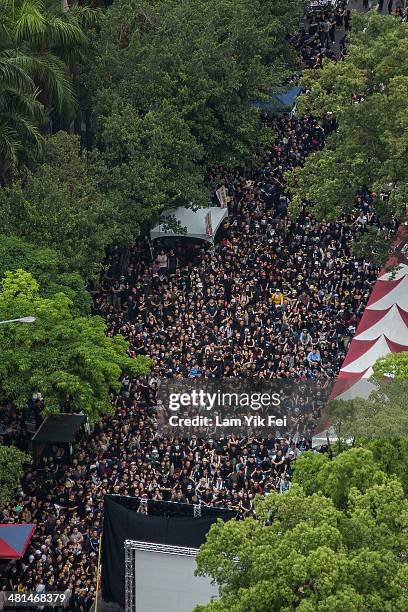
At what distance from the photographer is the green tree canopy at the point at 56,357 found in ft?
183

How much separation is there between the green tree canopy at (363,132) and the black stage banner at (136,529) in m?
17.3

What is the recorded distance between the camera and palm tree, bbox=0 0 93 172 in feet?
210

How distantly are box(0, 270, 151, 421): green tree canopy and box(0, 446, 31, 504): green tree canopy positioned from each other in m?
2.13

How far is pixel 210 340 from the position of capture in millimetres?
63500

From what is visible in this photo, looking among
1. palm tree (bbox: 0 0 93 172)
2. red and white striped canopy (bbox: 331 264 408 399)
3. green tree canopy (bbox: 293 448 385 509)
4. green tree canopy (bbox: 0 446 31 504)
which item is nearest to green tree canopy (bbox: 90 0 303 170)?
palm tree (bbox: 0 0 93 172)

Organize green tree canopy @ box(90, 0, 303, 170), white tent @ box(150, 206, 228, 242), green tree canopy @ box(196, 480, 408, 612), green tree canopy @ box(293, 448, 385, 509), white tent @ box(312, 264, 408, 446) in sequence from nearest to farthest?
green tree canopy @ box(196, 480, 408, 612) → green tree canopy @ box(293, 448, 385, 509) → white tent @ box(312, 264, 408, 446) → white tent @ box(150, 206, 228, 242) → green tree canopy @ box(90, 0, 303, 170)

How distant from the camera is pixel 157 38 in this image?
74812 mm

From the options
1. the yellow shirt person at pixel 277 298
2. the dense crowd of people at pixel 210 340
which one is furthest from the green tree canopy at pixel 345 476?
the yellow shirt person at pixel 277 298

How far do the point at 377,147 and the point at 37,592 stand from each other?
22.5 m

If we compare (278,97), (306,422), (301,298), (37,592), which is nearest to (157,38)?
(278,97)

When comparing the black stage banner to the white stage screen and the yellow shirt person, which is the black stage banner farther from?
the yellow shirt person

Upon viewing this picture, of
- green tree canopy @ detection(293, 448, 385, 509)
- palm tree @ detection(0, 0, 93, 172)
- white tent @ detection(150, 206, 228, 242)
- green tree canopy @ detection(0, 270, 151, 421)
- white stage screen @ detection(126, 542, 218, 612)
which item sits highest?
palm tree @ detection(0, 0, 93, 172)

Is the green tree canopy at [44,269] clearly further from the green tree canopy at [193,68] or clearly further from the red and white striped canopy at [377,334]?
the green tree canopy at [193,68]

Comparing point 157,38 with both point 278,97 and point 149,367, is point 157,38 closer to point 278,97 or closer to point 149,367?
point 278,97
